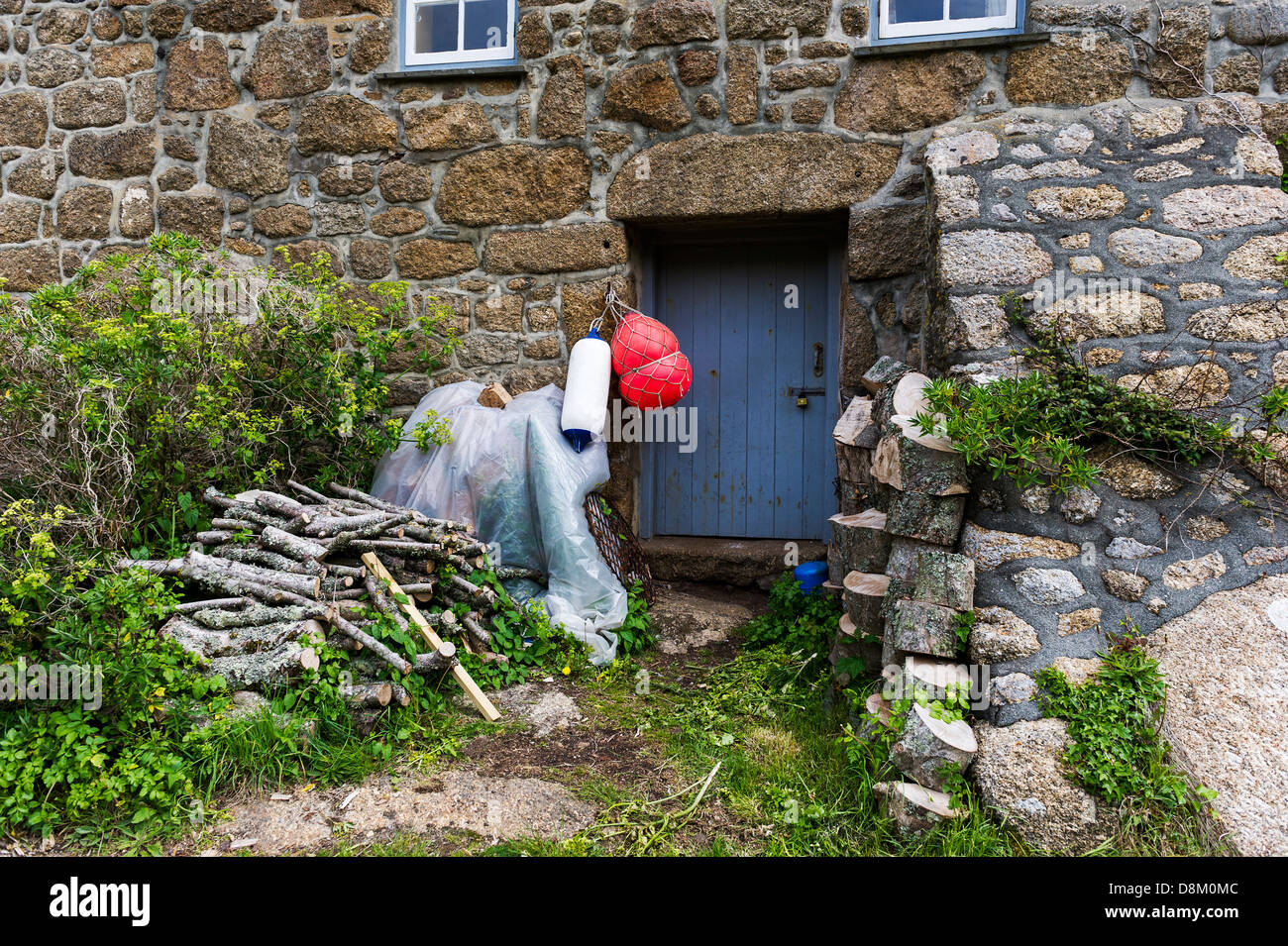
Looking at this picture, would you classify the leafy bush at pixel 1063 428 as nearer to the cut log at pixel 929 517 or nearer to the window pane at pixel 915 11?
the cut log at pixel 929 517

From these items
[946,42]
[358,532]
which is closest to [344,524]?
[358,532]

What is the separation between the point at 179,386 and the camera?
3.63m

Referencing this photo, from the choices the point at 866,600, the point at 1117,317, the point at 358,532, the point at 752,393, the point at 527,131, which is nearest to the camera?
the point at 1117,317

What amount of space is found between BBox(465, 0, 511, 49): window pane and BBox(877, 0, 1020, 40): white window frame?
1972 millimetres

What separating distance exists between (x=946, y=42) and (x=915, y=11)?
0.28m

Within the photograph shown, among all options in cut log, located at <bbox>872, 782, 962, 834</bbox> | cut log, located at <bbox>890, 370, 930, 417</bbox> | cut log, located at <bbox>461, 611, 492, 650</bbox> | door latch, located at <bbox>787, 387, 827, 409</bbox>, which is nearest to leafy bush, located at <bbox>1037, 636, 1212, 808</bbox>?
cut log, located at <bbox>872, 782, 962, 834</bbox>

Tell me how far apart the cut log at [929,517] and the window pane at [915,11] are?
2634mm

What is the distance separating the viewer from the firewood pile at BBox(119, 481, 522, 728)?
296cm

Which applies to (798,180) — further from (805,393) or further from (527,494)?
(527,494)

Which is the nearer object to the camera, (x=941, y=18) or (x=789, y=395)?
(x=941, y=18)

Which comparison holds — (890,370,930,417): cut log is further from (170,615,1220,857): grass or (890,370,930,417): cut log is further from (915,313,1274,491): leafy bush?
(170,615,1220,857): grass

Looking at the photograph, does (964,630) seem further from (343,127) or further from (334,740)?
(343,127)
